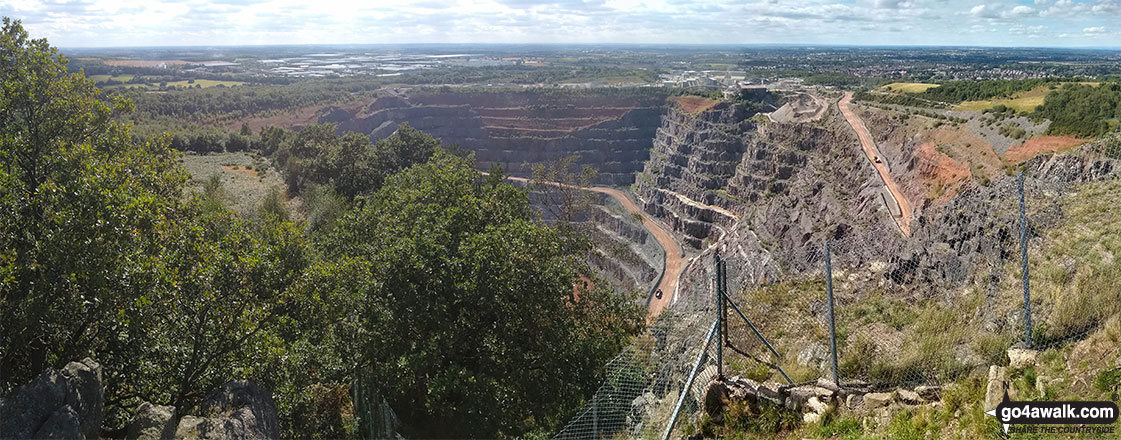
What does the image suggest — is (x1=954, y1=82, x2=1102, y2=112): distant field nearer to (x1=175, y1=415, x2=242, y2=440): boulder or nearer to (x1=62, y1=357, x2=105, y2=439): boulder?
(x1=175, y1=415, x2=242, y2=440): boulder

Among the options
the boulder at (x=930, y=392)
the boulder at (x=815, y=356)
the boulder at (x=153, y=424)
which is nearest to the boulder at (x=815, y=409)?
the boulder at (x=930, y=392)

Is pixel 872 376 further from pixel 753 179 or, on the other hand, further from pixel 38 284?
pixel 753 179

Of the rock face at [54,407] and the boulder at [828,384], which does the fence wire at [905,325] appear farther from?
the rock face at [54,407]

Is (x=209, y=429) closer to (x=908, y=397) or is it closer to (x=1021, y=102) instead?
(x=908, y=397)

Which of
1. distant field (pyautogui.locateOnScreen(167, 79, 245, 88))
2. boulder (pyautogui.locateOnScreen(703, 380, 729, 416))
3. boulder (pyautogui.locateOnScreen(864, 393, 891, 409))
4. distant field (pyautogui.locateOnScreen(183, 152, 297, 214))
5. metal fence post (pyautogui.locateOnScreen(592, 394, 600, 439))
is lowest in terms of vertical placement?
distant field (pyautogui.locateOnScreen(183, 152, 297, 214))

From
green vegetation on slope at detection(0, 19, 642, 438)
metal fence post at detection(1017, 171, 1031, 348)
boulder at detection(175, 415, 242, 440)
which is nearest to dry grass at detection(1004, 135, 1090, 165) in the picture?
green vegetation on slope at detection(0, 19, 642, 438)

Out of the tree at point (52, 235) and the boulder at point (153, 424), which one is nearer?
the boulder at point (153, 424)

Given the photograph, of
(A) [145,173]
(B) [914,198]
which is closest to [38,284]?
(A) [145,173]
